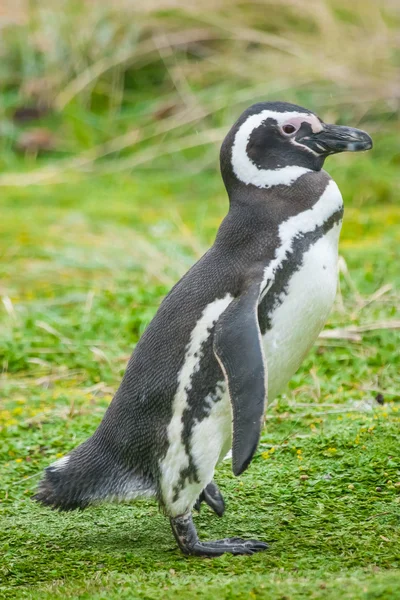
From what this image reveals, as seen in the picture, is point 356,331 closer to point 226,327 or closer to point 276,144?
point 276,144

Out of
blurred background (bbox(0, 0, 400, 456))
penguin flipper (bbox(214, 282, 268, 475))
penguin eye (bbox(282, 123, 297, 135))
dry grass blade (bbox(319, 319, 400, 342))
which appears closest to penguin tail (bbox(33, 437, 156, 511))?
penguin flipper (bbox(214, 282, 268, 475))

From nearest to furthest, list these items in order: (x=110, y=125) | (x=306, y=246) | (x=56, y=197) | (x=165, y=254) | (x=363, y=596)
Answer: (x=363, y=596) < (x=306, y=246) < (x=165, y=254) < (x=56, y=197) < (x=110, y=125)

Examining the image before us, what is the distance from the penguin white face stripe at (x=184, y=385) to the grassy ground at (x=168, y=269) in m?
0.23

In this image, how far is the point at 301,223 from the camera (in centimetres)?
266

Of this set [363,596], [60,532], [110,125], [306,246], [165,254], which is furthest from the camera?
[110,125]

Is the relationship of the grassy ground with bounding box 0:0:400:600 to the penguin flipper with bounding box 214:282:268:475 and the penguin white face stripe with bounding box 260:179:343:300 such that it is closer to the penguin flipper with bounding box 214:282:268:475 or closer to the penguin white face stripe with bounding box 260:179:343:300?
the penguin flipper with bounding box 214:282:268:475

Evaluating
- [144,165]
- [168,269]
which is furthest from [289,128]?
[144,165]

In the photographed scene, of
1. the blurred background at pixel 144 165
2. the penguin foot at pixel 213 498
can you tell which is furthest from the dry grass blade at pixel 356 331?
the penguin foot at pixel 213 498

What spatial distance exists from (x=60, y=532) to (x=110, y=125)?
573cm

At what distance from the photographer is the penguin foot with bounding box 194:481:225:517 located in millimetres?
2811

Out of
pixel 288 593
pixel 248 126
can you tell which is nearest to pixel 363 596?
pixel 288 593

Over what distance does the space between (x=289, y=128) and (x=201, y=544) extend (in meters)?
1.11

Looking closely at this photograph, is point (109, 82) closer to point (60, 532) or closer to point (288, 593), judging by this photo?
point (60, 532)

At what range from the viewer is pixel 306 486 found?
9.65 ft
